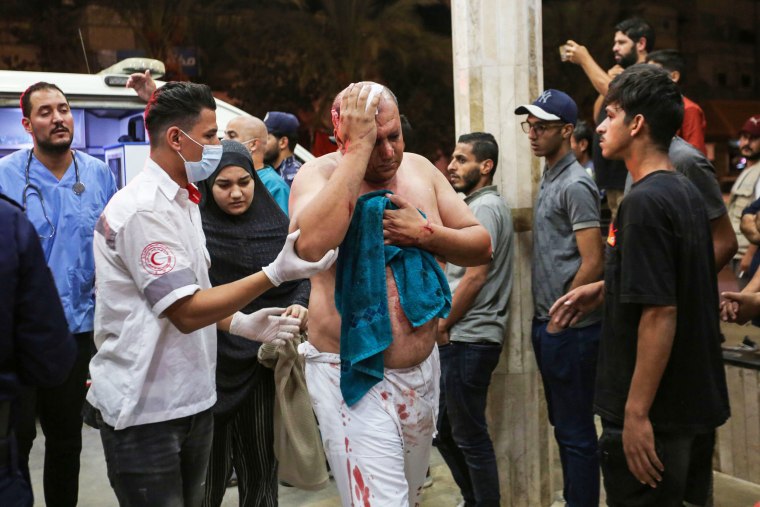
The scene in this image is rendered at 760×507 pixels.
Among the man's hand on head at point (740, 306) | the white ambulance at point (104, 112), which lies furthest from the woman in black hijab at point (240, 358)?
the white ambulance at point (104, 112)

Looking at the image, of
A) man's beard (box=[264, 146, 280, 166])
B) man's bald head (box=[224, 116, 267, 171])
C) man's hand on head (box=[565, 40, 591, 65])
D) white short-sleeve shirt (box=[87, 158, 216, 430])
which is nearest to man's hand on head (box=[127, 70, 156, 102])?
white short-sleeve shirt (box=[87, 158, 216, 430])

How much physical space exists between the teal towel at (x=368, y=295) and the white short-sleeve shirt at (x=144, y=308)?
0.48 metres

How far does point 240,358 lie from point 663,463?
73.8 inches

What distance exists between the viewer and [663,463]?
2.68 meters

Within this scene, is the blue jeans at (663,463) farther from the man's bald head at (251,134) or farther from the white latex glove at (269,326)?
the man's bald head at (251,134)

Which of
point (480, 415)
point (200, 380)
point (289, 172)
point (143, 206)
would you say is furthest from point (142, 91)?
point (289, 172)

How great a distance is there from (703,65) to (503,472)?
17.1 m

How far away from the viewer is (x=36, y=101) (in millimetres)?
4328

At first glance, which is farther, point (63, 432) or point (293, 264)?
point (63, 432)

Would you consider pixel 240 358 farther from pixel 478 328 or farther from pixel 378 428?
pixel 378 428

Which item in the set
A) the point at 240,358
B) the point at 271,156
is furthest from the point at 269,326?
the point at 271,156

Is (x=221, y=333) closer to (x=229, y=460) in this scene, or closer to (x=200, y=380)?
(x=229, y=460)

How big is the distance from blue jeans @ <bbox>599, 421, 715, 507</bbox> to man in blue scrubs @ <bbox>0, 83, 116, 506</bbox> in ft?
8.69

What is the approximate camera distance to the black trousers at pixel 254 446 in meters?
3.78
